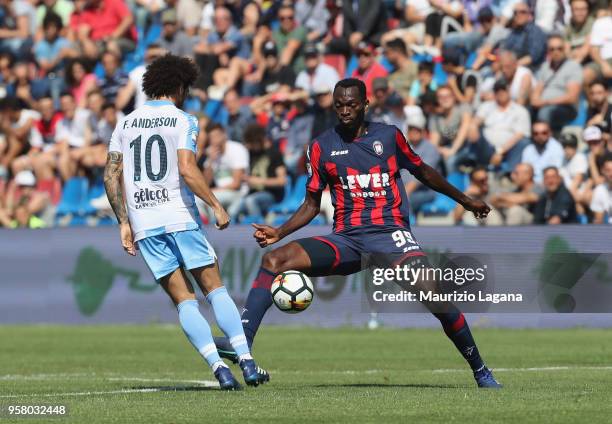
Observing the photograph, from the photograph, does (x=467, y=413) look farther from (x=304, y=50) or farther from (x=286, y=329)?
(x=304, y=50)

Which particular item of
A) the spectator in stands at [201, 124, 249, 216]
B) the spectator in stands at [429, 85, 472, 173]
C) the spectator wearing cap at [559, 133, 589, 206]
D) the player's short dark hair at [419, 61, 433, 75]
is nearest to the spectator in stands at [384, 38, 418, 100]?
the player's short dark hair at [419, 61, 433, 75]

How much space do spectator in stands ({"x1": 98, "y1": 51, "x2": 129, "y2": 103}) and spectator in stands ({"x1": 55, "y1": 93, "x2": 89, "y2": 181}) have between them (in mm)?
611

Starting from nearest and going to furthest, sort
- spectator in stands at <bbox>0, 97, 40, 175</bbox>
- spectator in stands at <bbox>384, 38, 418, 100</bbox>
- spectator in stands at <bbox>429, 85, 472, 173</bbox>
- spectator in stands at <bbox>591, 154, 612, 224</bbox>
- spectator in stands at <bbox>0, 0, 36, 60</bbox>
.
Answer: spectator in stands at <bbox>591, 154, 612, 224</bbox> → spectator in stands at <bbox>429, 85, 472, 173</bbox> → spectator in stands at <bbox>384, 38, 418, 100</bbox> → spectator in stands at <bbox>0, 97, 40, 175</bbox> → spectator in stands at <bbox>0, 0, 36, 60</bbox>

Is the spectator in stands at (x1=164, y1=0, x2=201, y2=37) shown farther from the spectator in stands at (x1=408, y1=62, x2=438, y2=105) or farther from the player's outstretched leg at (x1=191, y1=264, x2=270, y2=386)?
the player's outstretched leg at (x1=191, y1=264, x2=270, y2=386)

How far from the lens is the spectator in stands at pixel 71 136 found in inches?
949

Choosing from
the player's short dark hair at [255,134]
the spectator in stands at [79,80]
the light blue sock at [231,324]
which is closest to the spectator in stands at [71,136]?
the spectator in stands at [79,80]

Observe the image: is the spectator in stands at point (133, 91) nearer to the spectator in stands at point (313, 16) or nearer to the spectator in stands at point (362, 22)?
the spectator in stands at point (313, 16)

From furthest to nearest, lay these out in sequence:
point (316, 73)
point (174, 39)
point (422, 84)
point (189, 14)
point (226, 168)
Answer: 1. point (189, 14)
2. point (174, 39)
3. point (316, 73)
4. point (226, 168)
5. point (422, 84)

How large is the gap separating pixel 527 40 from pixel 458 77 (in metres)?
1.27

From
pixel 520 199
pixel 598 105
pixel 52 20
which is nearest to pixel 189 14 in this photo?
pixel 52 20

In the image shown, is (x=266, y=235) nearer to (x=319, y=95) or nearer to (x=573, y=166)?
(x=573, y=166)

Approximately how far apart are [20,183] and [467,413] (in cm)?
1639

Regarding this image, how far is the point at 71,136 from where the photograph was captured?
24.8 m

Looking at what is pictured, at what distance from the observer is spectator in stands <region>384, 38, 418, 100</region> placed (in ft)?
72.3
